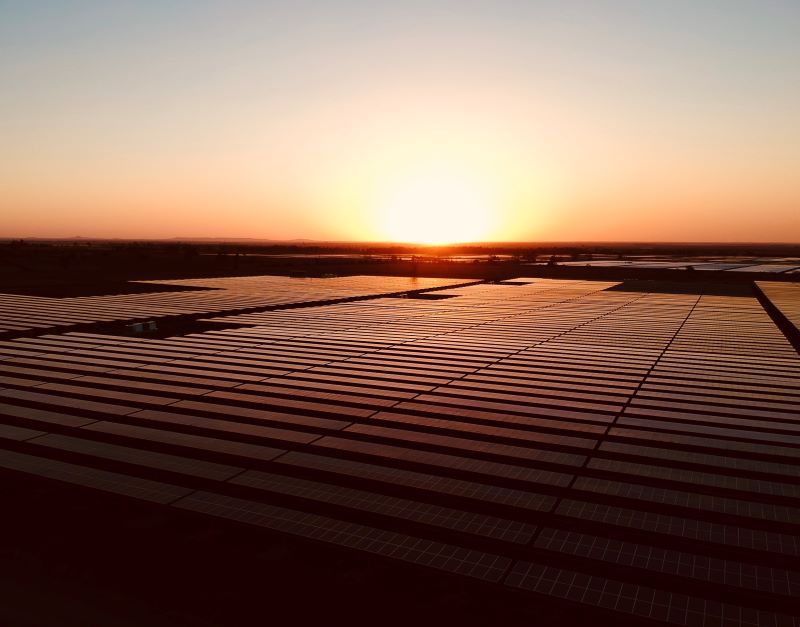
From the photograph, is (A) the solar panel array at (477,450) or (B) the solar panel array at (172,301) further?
(B) the solar panel array at (172,301)

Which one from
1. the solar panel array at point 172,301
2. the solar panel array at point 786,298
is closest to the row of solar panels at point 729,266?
the solar panel array at point 786,298

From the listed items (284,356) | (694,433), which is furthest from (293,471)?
(284,356)

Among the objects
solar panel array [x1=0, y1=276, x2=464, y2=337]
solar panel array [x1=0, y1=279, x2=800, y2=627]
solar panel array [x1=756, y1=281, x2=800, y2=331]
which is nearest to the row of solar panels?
solar panel array [x1=756, y1=281, x2=800, y2=331]

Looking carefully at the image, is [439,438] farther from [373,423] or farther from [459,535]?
[459,535]

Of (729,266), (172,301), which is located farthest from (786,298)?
(729,266)

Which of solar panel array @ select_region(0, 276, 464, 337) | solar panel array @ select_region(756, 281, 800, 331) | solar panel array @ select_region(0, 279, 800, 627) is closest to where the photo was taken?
solar panel array @ select_region(0, 279, 800, 627)

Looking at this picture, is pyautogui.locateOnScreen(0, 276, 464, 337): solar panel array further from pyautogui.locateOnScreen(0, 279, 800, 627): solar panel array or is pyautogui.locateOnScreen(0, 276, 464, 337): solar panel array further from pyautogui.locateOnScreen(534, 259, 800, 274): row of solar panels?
pyautogui.locateOnScreen(534, 259, 800, 274): row of solar panels

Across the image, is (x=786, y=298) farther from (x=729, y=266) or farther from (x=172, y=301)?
(x=729, y=266)

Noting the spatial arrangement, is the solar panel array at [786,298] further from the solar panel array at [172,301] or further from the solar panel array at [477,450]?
the solar panel array at [172,301]
